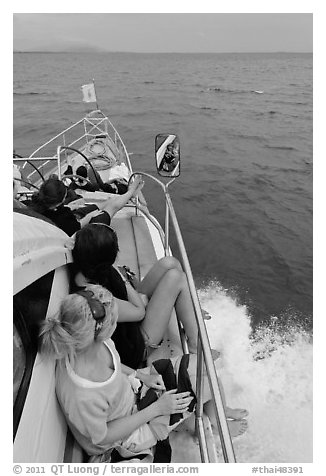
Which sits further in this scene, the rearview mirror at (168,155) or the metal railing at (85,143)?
the metal railing at (85,143)

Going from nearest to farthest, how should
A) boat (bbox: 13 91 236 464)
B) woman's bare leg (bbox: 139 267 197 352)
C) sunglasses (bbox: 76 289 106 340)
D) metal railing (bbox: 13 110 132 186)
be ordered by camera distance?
boat (bbox: 13 91 236 464) → sunglasses (bbox: 76 289 106 340) → woman's bare leg (bbox: 139 267 197 352) → metal railing (bbox: 13 110 132 186)

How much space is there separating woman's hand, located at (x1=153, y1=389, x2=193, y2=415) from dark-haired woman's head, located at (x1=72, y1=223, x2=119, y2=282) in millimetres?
742

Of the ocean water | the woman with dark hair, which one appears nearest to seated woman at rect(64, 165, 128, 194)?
the ocean water

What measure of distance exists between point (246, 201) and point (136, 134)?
34.6 ft

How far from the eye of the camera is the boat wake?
3389mm

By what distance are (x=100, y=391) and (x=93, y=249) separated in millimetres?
760

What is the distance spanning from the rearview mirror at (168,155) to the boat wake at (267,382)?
2287mm

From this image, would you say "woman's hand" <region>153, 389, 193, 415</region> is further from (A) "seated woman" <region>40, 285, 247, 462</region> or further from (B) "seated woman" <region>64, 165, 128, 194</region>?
(B) "seated woman" <region>64, 165, 128, 194</region>

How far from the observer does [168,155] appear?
139 inches

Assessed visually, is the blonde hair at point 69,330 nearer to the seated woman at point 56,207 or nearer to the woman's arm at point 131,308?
the woman's arm at point 131,308

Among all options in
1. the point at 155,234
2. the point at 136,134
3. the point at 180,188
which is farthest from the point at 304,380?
the point at 136,134

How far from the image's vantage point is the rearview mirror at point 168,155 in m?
3.51

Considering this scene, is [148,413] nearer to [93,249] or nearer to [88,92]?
[93,249]

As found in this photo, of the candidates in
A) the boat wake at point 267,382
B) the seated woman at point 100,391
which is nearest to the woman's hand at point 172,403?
the seated woman at point 100,391
